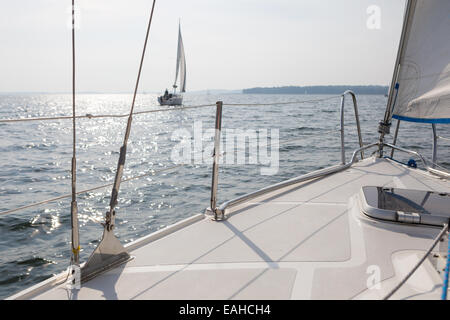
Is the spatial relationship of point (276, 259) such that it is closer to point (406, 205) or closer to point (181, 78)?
point (406, 205)

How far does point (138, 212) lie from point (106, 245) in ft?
11.0

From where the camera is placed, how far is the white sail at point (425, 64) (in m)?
2.16

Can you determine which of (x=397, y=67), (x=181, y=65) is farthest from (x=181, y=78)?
(x=397, y=67)

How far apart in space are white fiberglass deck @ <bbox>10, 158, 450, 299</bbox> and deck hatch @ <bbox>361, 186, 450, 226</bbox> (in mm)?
39

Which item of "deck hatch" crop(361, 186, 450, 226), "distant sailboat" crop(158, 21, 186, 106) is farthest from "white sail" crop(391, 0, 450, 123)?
"distant sailboat" crop(158, 21, 186, 106)

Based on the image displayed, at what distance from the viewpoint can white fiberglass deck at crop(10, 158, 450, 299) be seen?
1201 millimetres

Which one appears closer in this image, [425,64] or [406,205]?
[406,205]

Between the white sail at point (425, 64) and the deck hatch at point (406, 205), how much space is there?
573 millimetres

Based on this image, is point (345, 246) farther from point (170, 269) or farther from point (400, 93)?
point (400, 93)

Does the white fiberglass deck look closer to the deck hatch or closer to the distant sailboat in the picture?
the deck hatch

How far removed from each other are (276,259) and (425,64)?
1.70 metres

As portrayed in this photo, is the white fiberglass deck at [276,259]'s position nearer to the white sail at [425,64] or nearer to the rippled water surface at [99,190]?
the rippled water surface at [99,190]

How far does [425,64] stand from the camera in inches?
90.5

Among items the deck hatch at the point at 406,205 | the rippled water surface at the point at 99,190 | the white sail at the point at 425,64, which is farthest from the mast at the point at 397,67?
the deck hatch at the point at 406,205
